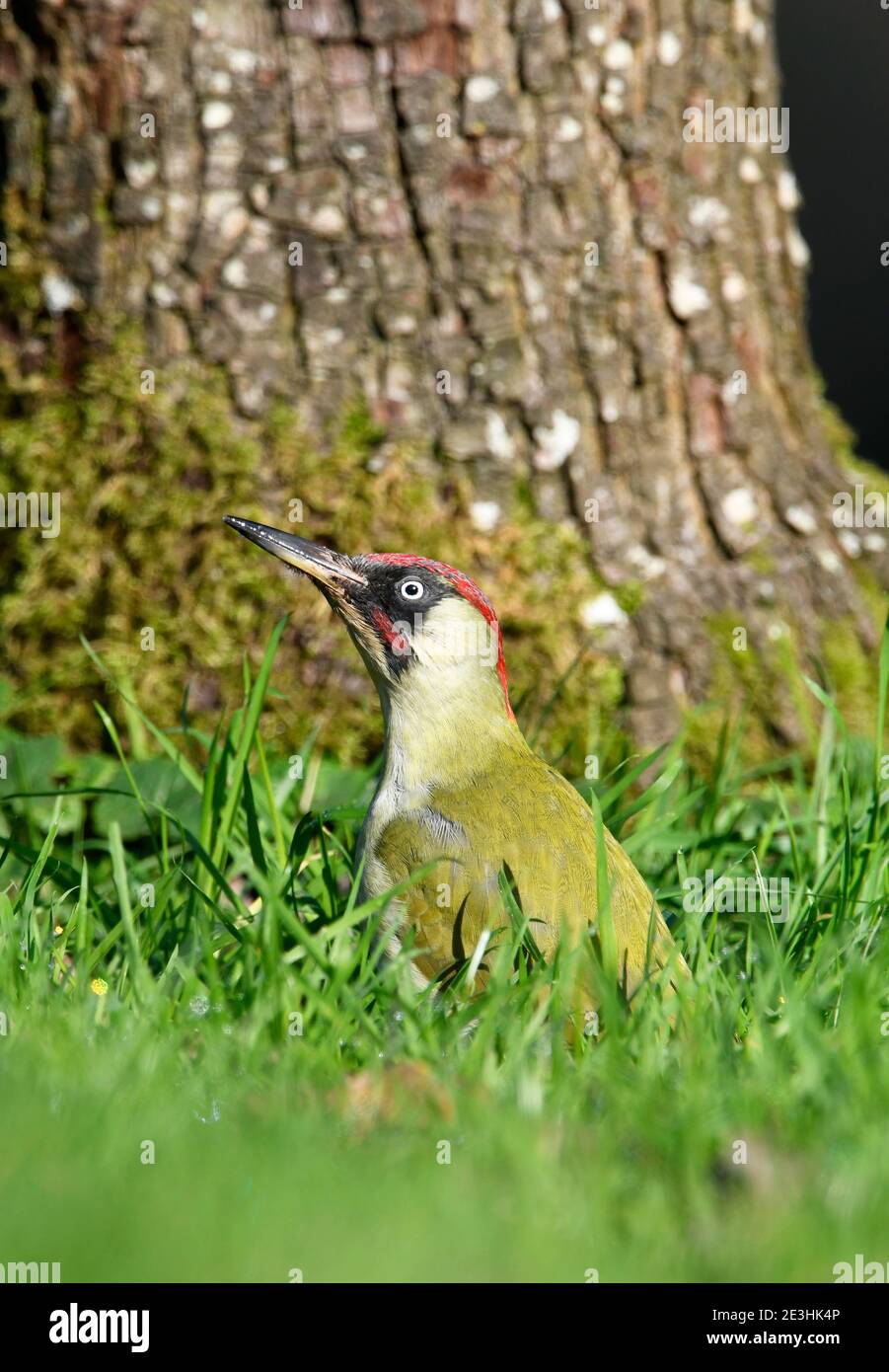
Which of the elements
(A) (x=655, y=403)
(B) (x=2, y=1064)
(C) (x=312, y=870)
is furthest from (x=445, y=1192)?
(A) (x=655, y=403)

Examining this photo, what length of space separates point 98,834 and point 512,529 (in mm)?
1358

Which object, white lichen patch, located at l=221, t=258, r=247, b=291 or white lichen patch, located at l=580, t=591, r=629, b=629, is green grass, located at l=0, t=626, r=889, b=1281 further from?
white lichen patch, located at l=221, t=258, r=247, b=291

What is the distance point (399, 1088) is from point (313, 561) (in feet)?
4.02

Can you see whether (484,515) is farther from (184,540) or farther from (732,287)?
(732,287)

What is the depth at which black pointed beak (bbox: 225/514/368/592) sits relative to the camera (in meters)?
2.89

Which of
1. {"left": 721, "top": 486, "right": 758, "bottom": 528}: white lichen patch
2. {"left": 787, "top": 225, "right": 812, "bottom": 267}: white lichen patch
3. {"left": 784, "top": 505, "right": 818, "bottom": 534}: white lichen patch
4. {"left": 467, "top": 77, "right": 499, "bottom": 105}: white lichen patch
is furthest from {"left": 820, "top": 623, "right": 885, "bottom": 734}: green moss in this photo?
{"left": 467, "top": 77, "right": 499, "bottom": 105}: white lichen patch

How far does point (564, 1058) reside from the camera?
2150 mm

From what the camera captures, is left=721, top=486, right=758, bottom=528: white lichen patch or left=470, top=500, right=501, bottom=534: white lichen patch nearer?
left=470, top=500, right=501, bottom=534: white lichen patch

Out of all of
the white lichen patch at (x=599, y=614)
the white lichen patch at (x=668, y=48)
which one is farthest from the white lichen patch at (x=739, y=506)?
the white lichen patch at (x=668, y=48)

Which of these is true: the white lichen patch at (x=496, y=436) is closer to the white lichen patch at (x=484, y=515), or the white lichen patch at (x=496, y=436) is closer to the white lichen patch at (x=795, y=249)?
the white lichen patch at (x=484, y=515)

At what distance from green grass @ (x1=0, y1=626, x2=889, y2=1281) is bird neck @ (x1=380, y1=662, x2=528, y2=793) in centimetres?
22

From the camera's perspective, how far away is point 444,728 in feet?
9.41

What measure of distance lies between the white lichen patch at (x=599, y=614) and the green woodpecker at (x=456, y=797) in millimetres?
1012

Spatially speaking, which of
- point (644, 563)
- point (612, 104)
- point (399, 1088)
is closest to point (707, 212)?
point (612, 104)
